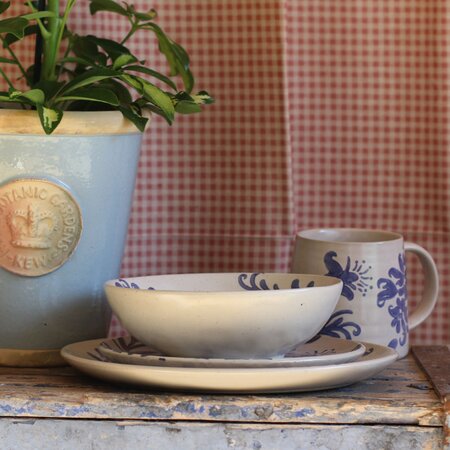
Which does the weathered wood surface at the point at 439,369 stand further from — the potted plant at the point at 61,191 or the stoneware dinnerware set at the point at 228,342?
the potted plant at the point at 61,191

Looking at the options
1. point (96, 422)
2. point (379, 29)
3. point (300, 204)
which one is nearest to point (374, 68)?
point (379, 29)

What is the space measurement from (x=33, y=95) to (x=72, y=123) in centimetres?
5

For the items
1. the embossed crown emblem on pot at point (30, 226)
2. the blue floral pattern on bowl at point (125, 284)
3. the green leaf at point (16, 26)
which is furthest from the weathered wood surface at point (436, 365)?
the green leaf at point (16, 26)

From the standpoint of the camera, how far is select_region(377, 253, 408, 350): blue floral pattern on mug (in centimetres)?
86

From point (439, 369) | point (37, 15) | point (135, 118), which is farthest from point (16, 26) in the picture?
point (439, 369)

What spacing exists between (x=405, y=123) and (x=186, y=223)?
28 centimetres

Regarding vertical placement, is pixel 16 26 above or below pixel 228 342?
above

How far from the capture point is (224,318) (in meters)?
0.70

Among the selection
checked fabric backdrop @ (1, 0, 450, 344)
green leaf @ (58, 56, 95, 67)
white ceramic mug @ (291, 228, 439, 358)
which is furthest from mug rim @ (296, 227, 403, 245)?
green leaf @ (58, 56, 95, 67)

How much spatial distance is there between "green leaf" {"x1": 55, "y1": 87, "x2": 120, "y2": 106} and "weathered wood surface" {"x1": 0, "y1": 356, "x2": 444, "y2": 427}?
0.79ft

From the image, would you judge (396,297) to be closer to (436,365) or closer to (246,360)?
(436,365)

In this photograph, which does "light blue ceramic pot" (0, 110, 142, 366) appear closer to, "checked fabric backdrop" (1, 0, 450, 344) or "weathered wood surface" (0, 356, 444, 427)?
"weathered wood surface" (0, 356, 444, 427)

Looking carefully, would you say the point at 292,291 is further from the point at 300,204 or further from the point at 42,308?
the point at 300,204

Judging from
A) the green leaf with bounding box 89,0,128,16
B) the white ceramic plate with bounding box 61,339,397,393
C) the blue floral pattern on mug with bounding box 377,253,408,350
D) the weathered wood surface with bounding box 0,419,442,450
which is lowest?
the weathered wood surface with bounding box 0,419,442,450
